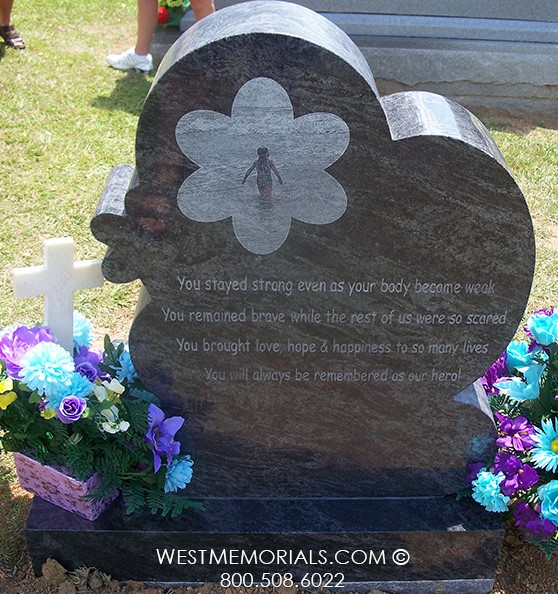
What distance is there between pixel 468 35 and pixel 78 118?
11.5 ft

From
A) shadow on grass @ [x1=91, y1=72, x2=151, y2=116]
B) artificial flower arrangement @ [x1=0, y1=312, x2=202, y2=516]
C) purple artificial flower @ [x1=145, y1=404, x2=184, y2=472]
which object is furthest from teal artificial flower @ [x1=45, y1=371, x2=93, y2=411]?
shadow on grass @ [x1=91, y1=72, x2=151, y2=116]

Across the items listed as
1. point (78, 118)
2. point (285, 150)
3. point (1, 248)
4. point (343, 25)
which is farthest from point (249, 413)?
point (343, 25)

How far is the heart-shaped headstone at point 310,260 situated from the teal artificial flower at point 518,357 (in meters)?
0.36

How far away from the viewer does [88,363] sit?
113 inches

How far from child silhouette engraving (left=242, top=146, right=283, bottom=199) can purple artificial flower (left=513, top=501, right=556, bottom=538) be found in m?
1.51

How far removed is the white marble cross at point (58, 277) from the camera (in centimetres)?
273

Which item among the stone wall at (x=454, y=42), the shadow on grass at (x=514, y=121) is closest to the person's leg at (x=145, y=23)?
the stone wall at (x=454, y=42)

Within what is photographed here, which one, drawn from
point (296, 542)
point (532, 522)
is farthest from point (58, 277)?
point (532, 522)

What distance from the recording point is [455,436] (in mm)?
2895

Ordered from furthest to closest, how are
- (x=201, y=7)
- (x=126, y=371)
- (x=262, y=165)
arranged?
(x=201, y=7) → (x=126, y=371) → (x=262, y=165)

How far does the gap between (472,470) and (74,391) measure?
4.96 ft

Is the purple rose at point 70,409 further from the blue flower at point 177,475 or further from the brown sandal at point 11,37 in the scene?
the brown sandal at point 11,37

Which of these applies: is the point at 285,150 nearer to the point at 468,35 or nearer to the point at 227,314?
the point at 227,314

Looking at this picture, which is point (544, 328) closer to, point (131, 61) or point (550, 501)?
point (550, 501)
